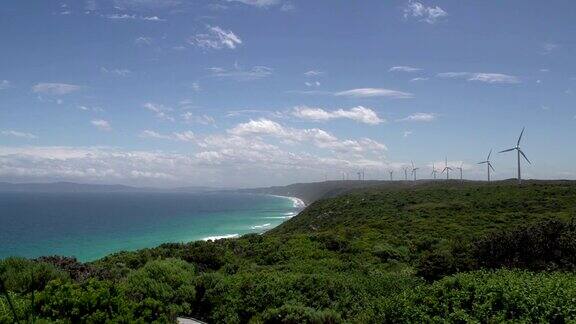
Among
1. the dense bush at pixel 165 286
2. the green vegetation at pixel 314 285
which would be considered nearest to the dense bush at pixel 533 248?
the green vegetation at pixel 314 285

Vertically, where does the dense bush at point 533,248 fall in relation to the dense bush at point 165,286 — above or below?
above

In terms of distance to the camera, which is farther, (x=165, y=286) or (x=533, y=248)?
(x=533, y=248)

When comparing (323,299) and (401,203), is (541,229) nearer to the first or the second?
(323,299)

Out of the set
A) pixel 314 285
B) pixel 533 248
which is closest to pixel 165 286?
pixel 314 285

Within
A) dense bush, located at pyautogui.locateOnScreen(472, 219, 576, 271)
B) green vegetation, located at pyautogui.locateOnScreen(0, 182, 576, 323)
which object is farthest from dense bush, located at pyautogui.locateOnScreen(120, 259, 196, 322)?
dense bush, located at pyautogui.locateOnScreen(472, 219, 576, 271)

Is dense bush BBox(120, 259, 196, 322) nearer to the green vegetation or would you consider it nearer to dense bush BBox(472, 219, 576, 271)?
the green vegetation

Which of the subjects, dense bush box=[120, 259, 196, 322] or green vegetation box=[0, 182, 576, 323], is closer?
green vegetation box=[0, 182, 576, 323]

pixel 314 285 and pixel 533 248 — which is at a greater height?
pixel 533 248

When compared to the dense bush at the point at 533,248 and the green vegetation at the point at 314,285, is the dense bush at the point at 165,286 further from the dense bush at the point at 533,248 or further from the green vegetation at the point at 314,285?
the dense bush at the point at 533,248

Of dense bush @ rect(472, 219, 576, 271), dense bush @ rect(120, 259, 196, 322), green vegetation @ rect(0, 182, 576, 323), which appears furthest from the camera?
dense bush @ rect(472, 219, 576, 271)

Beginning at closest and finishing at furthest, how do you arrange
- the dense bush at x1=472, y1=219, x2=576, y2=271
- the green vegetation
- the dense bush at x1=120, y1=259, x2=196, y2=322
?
1. the green vegetation
2. the dense bush at x1=120, y1=259, x2=196, y2=322
3. the dense bush at x1=472, y1=219, x2=576, y2=271

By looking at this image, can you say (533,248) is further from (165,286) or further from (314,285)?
(165,286)

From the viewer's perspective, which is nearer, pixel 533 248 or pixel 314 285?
pixel 314 285
